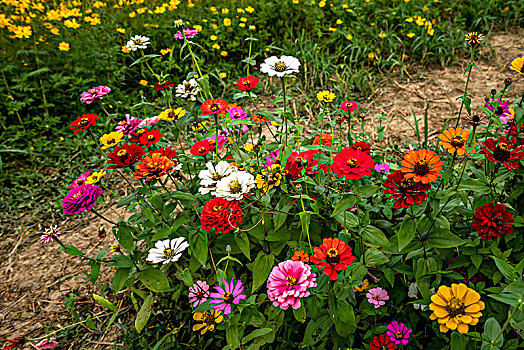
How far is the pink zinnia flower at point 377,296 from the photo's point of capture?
1285 mm

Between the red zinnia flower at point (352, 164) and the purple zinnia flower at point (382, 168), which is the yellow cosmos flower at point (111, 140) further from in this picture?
the purple zinnia flower at point (382, 168)

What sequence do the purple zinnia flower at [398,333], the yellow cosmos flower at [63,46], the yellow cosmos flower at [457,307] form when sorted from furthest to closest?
the yellow cosmos flower at [63,46]
the purple zinnia flower at [398,333]
the yellow cosmos flower at [457,307]

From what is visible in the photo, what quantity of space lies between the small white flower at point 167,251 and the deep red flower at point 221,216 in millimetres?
228

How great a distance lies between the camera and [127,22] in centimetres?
391

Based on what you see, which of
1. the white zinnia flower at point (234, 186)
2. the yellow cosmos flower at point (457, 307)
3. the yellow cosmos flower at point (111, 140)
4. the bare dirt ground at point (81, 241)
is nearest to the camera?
the yellow cosmos flower at point (457, 307)

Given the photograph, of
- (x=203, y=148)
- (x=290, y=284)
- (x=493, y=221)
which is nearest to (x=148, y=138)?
(x=203, y=148)

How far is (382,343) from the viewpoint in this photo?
125 centimetres

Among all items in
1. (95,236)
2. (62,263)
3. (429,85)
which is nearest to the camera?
(62,263)

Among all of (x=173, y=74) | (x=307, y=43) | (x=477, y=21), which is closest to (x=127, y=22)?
(x=173, y=74)

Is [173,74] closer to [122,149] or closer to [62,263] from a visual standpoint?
[62,263]

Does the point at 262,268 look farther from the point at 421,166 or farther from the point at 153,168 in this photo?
the point at 421,166

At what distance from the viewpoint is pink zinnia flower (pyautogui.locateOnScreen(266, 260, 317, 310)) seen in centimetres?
107

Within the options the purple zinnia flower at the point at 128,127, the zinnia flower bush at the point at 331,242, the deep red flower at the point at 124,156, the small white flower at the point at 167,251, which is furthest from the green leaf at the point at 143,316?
the purple zinnia flower at the point at 128,127

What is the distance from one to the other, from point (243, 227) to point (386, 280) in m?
0.59
